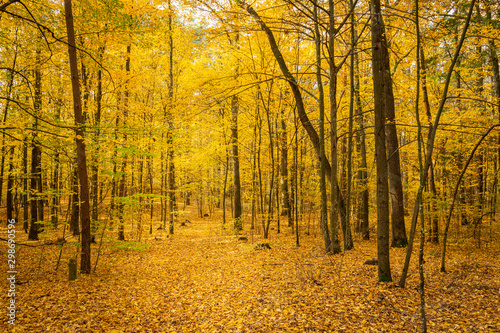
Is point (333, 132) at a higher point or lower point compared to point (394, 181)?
higher

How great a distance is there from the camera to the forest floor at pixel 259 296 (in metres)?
3.99

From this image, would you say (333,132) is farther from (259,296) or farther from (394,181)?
(259,296)

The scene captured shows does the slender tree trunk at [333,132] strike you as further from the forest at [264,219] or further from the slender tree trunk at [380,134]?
the slender tree trunk at [380,134]

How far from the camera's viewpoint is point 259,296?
17.2 ft

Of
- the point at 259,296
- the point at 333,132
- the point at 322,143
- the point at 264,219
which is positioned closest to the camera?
the point at 259,296

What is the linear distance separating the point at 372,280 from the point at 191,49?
12097 millimetres

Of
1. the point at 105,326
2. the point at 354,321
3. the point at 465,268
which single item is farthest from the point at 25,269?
the point at 465,268

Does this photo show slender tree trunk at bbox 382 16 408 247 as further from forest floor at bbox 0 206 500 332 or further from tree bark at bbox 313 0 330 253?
tree bark at bbox 313 0 330 253

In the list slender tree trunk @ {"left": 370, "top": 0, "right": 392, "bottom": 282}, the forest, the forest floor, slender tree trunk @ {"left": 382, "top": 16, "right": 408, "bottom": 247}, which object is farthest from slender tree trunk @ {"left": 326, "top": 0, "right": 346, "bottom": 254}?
slender tree trunk @ {"left": 382, "top": 16, "right": 408, "bottom": 247}

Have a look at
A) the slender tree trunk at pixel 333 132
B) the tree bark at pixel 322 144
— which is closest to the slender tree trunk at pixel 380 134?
the slender tree trunk at pixel 333 132

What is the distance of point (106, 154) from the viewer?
7430mm

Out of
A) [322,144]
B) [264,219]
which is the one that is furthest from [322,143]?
[264,219]

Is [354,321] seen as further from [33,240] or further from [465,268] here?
[33,240]

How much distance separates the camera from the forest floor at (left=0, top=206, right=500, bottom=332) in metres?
3.99
